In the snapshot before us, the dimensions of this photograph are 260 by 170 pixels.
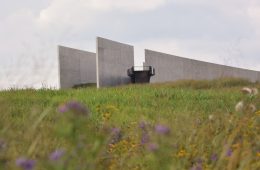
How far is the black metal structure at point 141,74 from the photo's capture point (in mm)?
25531

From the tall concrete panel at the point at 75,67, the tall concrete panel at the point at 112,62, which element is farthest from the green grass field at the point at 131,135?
the tall concrete panel at the point at 75,67

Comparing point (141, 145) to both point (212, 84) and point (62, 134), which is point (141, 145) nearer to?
point (62, 134)

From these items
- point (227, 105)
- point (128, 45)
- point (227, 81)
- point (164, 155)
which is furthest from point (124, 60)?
point (164, 155)

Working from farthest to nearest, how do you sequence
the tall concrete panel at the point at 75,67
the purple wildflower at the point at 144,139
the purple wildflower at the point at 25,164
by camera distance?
1. the tall concrete panel at the point at 75,67
2. the purple wildflower at the point at 144,139
3. the purple wildflower at the point at 25,164

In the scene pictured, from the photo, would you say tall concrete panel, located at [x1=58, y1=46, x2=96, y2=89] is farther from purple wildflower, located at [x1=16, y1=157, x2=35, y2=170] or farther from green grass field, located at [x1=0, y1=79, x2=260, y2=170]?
purple wildflower, located at [x1=16, y1=157, x2=35, y2=170]

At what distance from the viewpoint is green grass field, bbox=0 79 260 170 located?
6.61 feet

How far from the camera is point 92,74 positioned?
2895 centimetres

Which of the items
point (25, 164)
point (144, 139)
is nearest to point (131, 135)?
point (144, 139)

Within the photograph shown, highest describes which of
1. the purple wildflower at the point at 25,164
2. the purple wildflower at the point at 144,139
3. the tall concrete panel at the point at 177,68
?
the tall concrete panel at the point at 177,68

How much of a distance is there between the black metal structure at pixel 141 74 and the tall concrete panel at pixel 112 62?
36 centimetres

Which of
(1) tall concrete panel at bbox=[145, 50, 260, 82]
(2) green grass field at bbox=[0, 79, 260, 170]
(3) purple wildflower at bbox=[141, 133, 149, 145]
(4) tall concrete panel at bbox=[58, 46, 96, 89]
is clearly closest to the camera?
(2) green grass field at bbox=[0, 79, 260, 170]

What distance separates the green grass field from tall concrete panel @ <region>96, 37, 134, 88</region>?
39.7 feet

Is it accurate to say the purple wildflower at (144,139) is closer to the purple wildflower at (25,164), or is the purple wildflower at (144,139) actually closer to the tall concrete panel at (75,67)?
the purple wildflower at (25,164)

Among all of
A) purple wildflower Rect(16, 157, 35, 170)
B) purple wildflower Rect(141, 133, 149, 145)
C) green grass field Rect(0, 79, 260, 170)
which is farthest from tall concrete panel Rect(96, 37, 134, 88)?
purple wildflower Rect(16, 157, 35, 170)
